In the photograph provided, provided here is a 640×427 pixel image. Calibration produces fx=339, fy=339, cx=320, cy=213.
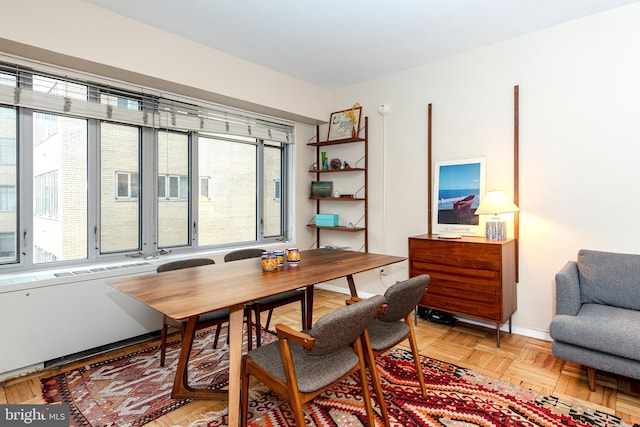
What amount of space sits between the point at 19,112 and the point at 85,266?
129cm

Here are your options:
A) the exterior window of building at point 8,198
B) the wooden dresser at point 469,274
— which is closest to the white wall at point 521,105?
the wooden dresser at point 469,274

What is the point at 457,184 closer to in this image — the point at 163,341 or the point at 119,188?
the point at 163,341

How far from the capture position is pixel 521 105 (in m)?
3.17

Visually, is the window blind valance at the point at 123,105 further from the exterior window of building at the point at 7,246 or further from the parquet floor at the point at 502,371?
the parquet floor at the point at 502,371

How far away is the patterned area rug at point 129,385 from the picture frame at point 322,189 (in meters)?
2.42

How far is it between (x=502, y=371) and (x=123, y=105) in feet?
12.6

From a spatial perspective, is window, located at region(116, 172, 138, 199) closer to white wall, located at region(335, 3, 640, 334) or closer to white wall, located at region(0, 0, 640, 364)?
white wall, located at region(0, 0, 640, 364)

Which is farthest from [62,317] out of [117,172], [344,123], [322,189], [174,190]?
[344,123]

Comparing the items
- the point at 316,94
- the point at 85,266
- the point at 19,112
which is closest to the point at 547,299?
the point at 316,94

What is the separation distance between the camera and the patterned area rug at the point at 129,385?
201 cm

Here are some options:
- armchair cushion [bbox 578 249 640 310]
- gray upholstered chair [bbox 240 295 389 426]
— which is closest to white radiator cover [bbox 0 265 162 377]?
gray upholstered chair [bbox 240 295 389 426]

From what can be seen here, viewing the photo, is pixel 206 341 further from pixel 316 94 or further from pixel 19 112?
pixel 316 94

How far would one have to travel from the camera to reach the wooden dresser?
2885 millimetres

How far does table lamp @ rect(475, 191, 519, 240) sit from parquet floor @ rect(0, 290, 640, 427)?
961 mm
